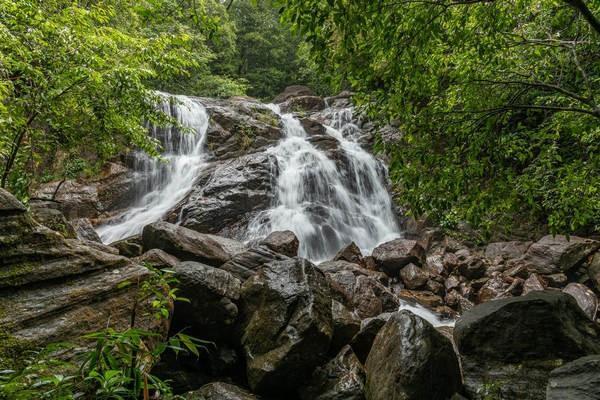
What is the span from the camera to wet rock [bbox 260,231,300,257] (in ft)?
29.7

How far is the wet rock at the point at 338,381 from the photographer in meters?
4.41

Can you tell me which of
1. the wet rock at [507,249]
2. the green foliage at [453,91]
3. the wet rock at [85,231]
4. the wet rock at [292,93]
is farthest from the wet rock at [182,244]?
the wet rock at [292,93]

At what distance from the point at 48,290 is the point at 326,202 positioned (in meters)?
12.1

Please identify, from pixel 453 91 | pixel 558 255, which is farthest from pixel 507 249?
pixel 453 91

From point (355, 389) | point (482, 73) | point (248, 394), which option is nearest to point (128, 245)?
point (248, 394)

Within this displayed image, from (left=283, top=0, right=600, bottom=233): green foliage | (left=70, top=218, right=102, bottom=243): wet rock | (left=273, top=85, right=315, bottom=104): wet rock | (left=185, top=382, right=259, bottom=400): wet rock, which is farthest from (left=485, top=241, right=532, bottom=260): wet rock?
(left=273, top=85, right=315, bottom=104): wet rock

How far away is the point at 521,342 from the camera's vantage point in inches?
181

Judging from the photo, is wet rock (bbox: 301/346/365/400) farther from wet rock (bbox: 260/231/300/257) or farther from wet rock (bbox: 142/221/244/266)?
wet rock (bbox: 260/231/300/257)

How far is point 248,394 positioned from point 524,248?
11.9 m

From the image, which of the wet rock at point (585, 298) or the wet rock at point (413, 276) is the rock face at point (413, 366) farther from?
the wet rock at point (413, 276)

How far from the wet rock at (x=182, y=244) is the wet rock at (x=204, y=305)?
1.96 m

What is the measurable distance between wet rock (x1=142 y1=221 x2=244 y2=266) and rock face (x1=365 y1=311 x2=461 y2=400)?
442cm

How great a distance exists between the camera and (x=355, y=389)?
442 centimetres

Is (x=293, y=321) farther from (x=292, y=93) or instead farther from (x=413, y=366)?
(x=292, y=93)
